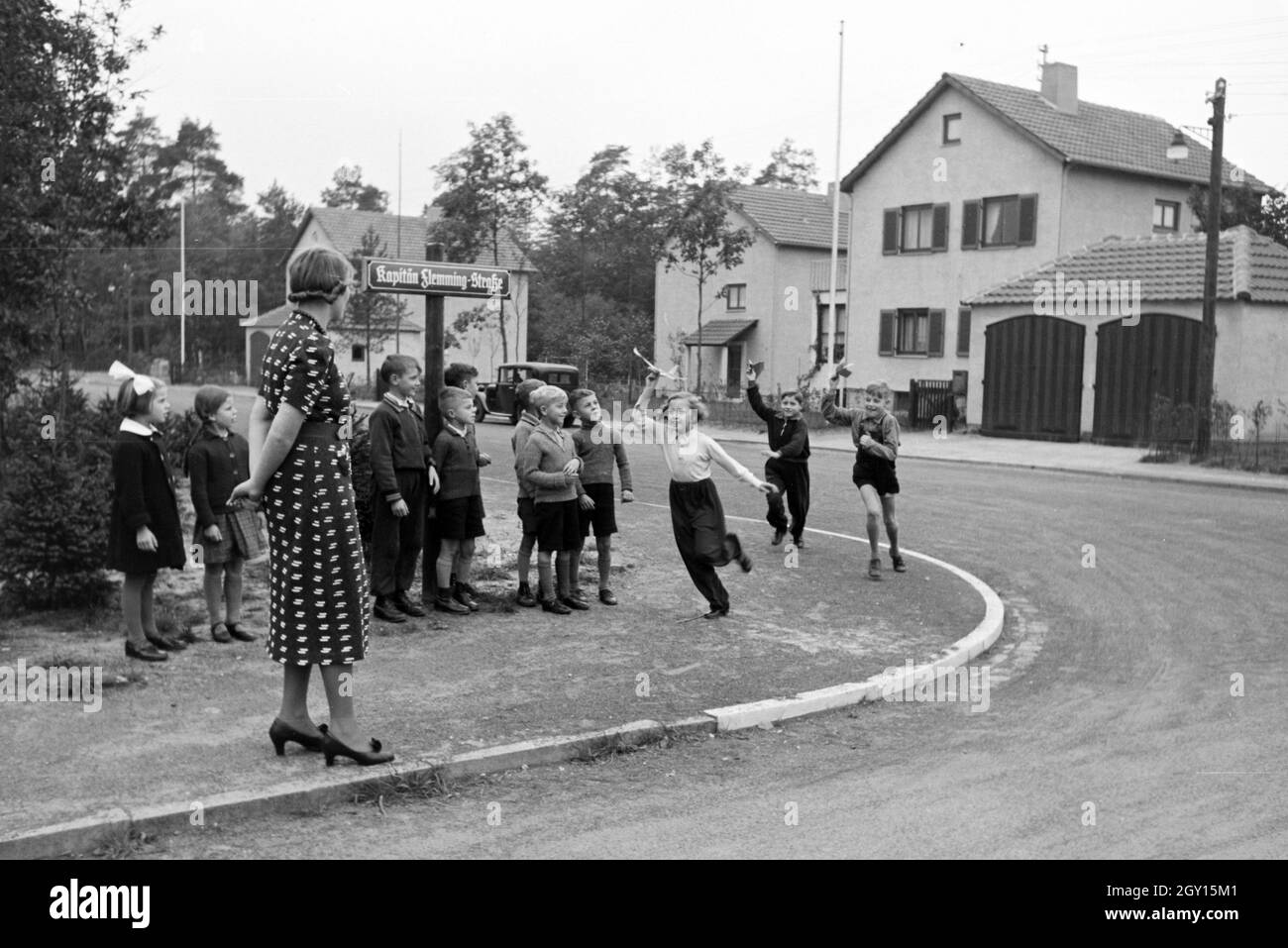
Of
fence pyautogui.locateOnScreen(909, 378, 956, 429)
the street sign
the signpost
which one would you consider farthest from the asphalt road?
fence pyautogui.locateOnScreen(909, 378, 956, 429)

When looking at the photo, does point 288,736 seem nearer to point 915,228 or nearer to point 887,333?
point 887,333

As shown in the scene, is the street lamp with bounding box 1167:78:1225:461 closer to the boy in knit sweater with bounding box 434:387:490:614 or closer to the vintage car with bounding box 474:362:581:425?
the vintage car with bounding box 474:362:581:425

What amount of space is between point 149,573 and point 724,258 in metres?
34.2

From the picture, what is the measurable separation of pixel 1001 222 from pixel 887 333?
522 centimetres

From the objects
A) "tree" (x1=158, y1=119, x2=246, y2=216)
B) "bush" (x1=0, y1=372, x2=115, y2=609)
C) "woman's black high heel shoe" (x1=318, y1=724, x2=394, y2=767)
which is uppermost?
"tree" (x1=158, y1=119, x2=246, y2=216)

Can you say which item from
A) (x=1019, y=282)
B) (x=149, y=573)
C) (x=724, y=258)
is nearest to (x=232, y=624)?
(x=149, y=573)

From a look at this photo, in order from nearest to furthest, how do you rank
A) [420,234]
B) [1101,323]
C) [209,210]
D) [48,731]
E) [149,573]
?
[48,731] → [149,573] → [1101,323] → [420,234] → [209,210]

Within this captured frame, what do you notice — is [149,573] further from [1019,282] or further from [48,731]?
[1019,282]

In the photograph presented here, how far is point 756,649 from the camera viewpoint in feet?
28.8

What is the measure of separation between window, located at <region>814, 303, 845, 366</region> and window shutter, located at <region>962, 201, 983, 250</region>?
735 cm

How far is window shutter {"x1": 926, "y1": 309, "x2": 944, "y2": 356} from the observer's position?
3891 centimetres

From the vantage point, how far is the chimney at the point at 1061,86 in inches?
1612

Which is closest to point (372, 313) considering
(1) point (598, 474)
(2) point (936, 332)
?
(2) point (936, 332)
